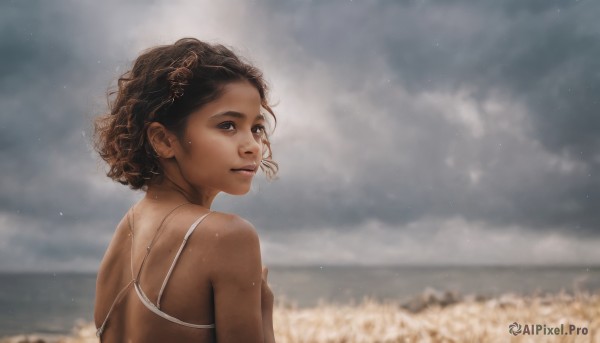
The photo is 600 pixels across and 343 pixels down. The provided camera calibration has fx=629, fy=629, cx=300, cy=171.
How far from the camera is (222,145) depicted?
1.99 metres

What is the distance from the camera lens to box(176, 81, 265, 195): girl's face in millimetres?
1998

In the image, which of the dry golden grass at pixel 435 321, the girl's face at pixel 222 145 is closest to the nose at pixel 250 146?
the girl's face at pixel 222 145

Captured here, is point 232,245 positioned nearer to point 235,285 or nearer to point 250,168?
point 235,285

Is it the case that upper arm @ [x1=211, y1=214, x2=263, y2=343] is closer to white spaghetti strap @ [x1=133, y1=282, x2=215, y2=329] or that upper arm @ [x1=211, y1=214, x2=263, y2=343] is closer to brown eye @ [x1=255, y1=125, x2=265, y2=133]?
white spaghetti strap @ [x1=133, y1=282, x2=215, y2=329]

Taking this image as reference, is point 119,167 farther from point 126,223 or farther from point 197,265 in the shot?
point 197,265

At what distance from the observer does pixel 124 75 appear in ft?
7.98

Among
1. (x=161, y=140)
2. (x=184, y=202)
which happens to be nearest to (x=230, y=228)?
(x=184, y=202)

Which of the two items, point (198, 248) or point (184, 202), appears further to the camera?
point (184, 202)

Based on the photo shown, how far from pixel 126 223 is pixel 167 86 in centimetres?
49

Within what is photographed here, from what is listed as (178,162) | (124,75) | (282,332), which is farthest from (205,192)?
(282,332)

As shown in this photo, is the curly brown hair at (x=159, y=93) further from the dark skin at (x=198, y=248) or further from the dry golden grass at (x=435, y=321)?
the dry golden grass at (x=435, y=321)

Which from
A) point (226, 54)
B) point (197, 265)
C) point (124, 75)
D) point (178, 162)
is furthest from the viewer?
point (124, 75)

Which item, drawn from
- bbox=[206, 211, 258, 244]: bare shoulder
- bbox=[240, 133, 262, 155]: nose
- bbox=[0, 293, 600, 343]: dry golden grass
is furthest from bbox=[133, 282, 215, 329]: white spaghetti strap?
bbox=[0, 293, 600, 343]: dry golden grass

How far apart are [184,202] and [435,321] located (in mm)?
2024
